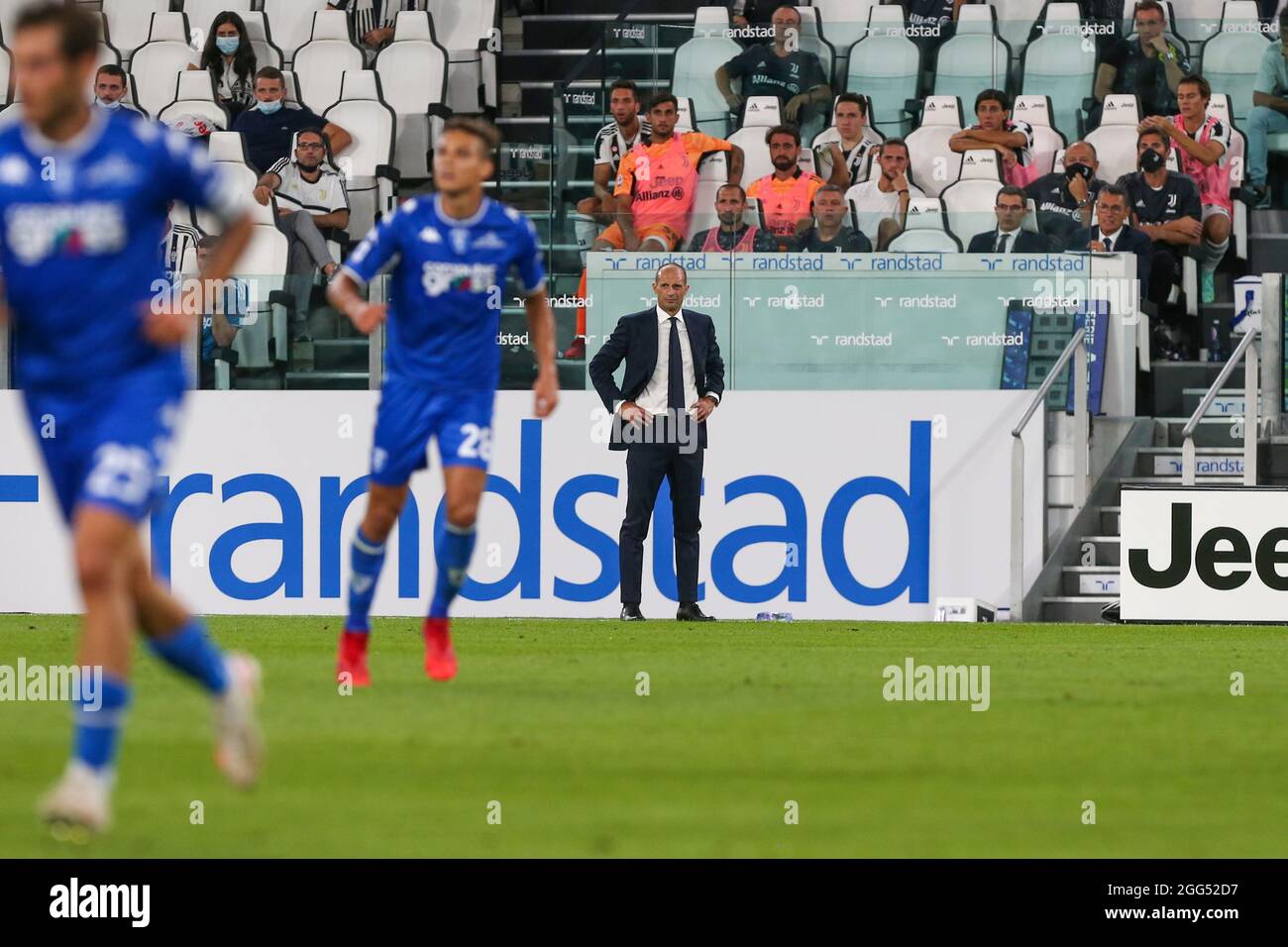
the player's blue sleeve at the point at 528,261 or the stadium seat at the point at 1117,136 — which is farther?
the stadium seat at the point at 1117,136

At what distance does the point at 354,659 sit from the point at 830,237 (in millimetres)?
8393

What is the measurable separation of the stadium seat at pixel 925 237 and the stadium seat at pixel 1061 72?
3.19 metres

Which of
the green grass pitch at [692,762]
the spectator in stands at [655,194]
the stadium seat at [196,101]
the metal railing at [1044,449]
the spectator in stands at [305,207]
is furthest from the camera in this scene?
the stadium seat at [196,101]

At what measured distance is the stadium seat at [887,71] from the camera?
20.4m

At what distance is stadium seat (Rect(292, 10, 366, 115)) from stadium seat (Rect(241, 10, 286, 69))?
0.32 m

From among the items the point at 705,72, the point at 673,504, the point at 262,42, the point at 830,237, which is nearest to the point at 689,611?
the point at 673,504

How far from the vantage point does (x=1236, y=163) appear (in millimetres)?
19609

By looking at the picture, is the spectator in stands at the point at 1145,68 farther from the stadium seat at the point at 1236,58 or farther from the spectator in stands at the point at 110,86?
the spectator in stands at the point at 110,86

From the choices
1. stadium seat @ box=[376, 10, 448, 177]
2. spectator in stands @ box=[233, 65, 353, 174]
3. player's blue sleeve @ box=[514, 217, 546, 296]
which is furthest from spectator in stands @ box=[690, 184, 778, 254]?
player's blue sleeve @ box=[514, 217, 546, 296]

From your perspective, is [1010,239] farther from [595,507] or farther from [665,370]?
[595,507]

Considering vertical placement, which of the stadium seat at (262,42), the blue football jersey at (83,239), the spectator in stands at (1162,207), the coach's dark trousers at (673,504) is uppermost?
the stadium seat at (262,42)

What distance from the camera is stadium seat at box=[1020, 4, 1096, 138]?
2011 cm

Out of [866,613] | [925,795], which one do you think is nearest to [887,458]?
[866,613]

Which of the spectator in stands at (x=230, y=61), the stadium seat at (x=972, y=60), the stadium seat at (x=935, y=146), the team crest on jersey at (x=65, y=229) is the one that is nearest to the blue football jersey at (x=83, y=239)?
the team crest on jersey at (x=65, y=229)
